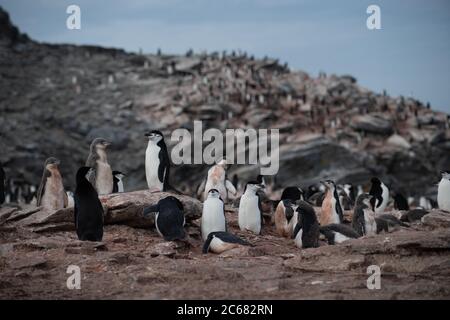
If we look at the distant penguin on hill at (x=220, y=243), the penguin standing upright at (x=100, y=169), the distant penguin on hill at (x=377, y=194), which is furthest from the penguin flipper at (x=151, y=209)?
the distant penguin on hill at (x=377, y=194)

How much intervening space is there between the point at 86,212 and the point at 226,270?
9.01 feet

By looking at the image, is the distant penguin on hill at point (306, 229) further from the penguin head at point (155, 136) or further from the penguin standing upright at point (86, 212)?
the penguin head at point (155, 136)

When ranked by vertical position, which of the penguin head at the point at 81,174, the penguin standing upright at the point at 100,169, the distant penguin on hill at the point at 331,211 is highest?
the penguin head at the point at 81,174

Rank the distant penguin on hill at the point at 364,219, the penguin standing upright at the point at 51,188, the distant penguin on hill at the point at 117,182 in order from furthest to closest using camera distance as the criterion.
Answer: the distant penguin on hill at the point at 117,182 → the penguin standing upright at the point at 51,188 → the distant penguin on hill at the point at 364,219

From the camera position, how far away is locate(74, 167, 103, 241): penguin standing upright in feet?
33.9

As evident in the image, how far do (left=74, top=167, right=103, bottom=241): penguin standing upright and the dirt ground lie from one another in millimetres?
322

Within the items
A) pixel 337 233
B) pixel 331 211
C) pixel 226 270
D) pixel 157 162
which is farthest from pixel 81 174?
pixel 331 211

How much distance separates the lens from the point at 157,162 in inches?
577

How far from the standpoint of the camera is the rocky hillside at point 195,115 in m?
41.5

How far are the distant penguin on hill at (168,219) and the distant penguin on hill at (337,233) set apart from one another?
247 cm

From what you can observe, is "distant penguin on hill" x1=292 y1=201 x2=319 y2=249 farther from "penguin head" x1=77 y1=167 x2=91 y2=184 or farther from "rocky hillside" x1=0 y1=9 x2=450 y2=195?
"rocky hillside" x1=0 y1=9 x2=450 y2=195

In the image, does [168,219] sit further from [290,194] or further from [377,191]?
[377,191]
